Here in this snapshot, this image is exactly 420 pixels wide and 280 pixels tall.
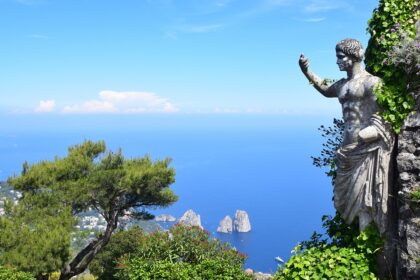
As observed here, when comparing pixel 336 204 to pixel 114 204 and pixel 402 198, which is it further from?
pixel 114 204

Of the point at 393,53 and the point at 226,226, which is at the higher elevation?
the point at 393,53

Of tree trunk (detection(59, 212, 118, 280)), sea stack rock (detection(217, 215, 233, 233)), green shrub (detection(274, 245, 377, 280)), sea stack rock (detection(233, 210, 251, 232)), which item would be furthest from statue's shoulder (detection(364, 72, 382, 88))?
sea stack rock (detection(217, 215, 233, 233))

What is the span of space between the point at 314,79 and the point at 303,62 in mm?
303

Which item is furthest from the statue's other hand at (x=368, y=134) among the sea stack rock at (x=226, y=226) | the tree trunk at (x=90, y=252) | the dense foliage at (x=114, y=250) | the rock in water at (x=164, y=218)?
the rock in water at (x=164, y=218)

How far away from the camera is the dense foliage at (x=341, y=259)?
4795 millimetres

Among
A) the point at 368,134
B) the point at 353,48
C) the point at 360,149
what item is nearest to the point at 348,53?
the point at 353,48

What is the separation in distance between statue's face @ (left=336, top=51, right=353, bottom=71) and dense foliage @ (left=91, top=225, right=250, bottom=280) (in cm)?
474

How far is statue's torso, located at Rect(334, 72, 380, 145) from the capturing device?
473cm

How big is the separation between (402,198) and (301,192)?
14551cm

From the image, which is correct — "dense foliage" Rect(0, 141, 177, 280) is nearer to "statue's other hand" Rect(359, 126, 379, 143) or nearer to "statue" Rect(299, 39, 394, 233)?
"statue" Rect(299, 39, 394, 233)

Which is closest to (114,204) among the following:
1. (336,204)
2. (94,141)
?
(94,141)

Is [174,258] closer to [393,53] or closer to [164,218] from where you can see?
[393,53]

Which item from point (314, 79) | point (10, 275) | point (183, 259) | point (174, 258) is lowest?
point (183, 259)

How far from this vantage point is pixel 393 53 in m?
4.67
